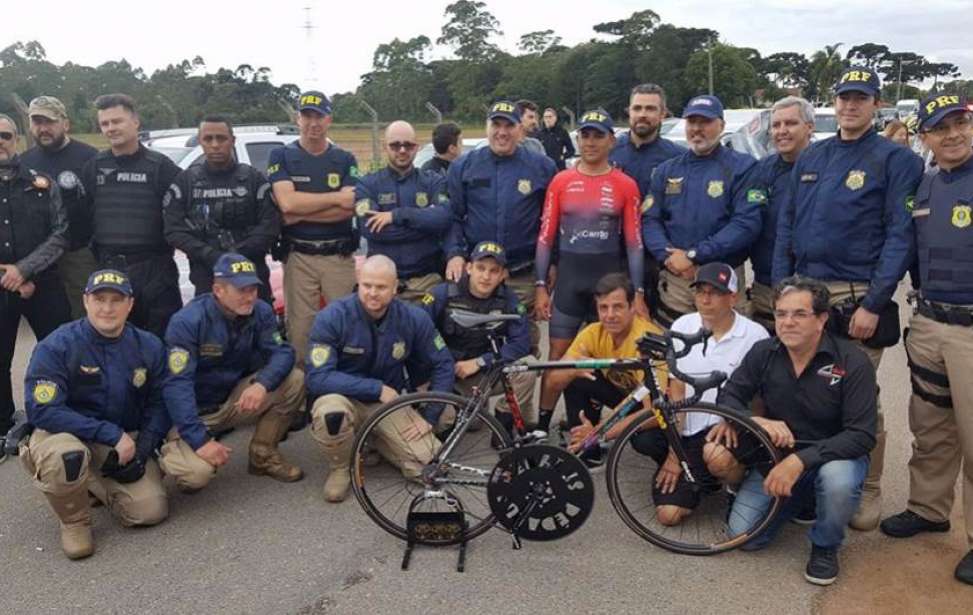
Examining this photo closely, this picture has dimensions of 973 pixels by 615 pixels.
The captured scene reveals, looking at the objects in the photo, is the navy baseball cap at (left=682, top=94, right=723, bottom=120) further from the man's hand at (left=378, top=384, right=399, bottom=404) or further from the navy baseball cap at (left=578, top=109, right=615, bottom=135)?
the man's hand at (left=378, top=384, right=399, bottom=404)

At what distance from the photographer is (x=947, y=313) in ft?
11.1

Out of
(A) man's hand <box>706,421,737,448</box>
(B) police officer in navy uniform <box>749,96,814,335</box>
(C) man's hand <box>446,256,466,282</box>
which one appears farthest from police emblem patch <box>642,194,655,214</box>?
(A) man's hand <box>706,421,737,448</box>

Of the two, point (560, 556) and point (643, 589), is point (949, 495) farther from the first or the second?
point (560, 556)

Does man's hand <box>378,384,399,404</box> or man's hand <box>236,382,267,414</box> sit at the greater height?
man's hand <box>378,384,399,404</box>

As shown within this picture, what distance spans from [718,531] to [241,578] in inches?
88.8

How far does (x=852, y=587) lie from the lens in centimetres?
329

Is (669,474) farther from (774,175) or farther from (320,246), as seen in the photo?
(320,246)

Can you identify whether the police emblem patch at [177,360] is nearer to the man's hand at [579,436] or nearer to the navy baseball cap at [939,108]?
the man's hand at [579,436]

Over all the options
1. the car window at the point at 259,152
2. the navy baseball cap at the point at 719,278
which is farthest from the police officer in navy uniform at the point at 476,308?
the car window at the point at 259,152

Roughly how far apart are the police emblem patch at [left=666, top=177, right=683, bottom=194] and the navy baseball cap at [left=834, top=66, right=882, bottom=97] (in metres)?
1.01

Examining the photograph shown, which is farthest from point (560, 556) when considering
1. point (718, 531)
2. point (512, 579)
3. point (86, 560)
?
point (86, 560)

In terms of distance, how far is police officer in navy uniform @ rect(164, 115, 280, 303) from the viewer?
4.83m

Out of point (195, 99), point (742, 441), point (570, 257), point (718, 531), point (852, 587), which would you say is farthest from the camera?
point (195, 99)

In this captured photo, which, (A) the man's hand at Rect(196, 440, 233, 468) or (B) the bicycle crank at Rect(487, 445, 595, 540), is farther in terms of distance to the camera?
(A) the man's hand at Rect(196, 440, 233, 468)
